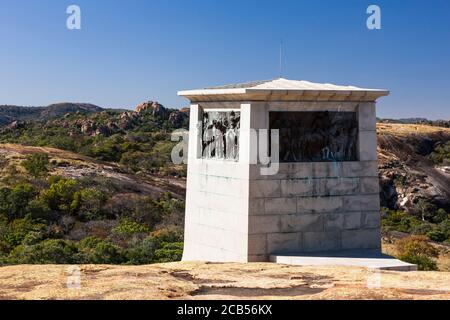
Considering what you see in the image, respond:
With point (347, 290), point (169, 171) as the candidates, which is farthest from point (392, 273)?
point (169, 171)

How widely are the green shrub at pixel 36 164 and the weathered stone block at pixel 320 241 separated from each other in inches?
1093

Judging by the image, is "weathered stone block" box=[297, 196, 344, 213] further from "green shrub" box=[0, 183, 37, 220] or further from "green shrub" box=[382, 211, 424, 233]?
"green shrub" box=[382, 211, 424, 233]

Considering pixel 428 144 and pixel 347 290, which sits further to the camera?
pixel 428 144

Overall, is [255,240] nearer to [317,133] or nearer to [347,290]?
[317,133]

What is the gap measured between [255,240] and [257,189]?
3.29ft

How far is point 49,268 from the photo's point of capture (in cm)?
967

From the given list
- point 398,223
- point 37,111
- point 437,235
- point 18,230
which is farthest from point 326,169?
point 37,111

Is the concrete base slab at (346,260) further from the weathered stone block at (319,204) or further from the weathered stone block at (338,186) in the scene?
the weathered stone block at (338,186)

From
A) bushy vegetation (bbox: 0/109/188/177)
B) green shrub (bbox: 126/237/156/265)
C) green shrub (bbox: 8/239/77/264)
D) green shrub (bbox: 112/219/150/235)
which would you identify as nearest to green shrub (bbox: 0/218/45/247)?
green shrub (bbox: 112/219/150/235)

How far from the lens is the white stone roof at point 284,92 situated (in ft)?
36.6

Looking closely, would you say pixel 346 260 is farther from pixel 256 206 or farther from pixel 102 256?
pixel 102 256

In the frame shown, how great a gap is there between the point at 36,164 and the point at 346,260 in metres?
30.7

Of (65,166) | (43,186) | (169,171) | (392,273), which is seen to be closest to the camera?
(392,273)

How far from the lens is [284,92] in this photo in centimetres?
1117
